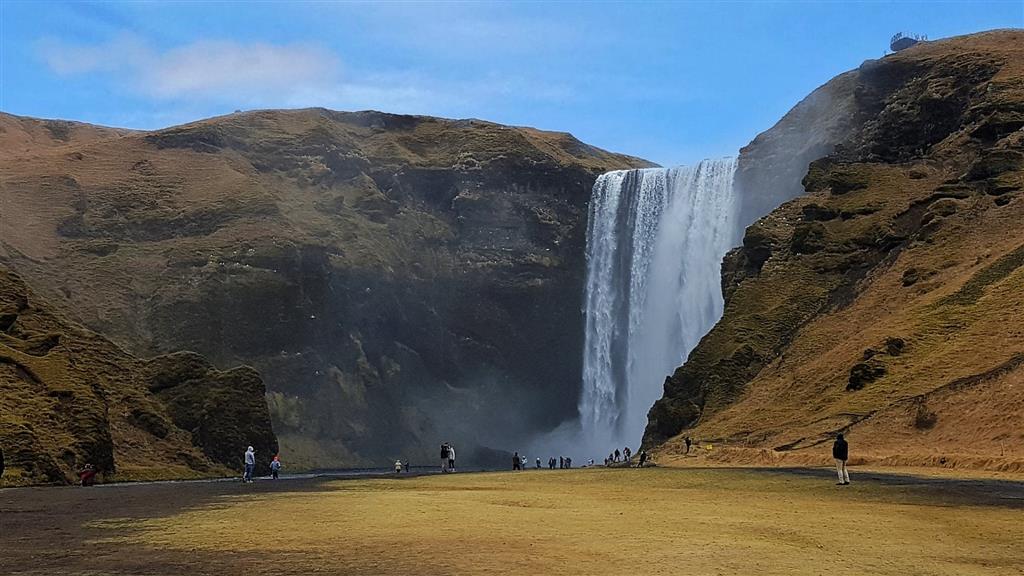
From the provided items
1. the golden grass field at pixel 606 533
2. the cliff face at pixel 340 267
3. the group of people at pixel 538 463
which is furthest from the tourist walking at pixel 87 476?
the cliff face at pixel 340 267

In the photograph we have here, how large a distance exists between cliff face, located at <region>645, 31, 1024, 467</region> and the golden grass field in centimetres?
1398

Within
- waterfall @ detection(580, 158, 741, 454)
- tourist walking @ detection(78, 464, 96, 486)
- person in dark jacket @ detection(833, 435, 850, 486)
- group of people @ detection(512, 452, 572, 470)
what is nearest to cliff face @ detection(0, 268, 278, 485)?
tourist walking @ detection(78, 464, 96, 486)

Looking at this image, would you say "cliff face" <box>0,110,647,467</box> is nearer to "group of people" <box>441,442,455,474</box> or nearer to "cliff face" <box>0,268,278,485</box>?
"cliff face" <box>0,268,278,485</box>

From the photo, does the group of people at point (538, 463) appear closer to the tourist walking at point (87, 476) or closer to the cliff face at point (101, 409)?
the cliff face at point (101, 409)

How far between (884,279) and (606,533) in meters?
47.3

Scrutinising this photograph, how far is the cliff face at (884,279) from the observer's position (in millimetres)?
42125

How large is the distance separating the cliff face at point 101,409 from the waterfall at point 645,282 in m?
38.2

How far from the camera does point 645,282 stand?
9256 centimetres

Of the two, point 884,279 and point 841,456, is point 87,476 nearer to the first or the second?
point 841,456

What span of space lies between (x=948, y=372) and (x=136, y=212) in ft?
292

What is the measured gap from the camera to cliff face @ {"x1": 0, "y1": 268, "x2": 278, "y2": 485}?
35.8 m

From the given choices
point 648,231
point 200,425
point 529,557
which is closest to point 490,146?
point 648,231

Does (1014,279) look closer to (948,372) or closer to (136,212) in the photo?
(948,372)

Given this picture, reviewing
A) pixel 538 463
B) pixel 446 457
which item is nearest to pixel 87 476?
pixel 446 457
